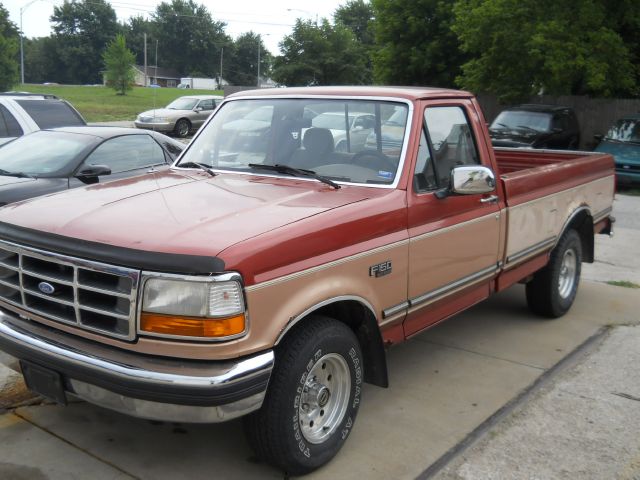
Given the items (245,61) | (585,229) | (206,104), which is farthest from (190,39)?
(585,229)

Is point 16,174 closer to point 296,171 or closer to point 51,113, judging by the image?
point 51,113

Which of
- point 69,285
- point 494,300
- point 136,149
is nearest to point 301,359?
point 69,285

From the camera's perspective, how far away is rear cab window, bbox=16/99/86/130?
33.1 feet

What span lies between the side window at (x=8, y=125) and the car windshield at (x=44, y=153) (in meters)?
1.76

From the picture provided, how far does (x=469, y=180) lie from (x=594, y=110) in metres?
19.6

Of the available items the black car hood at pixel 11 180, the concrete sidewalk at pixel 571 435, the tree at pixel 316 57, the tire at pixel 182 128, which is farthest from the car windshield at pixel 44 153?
the tree at pixel 316 57

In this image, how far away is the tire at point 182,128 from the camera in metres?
26.5

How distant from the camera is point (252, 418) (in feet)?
10.7

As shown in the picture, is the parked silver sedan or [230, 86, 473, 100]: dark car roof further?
the parked silver sedan

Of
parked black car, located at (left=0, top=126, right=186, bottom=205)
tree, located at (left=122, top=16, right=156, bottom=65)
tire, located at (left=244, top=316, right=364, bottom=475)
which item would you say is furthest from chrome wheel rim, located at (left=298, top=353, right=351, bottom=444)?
tree, located at (left=122, top=16, right=156, bottom=65)

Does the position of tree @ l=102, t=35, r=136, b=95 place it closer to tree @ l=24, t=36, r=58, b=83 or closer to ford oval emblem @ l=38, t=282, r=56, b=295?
ford oval emblem @ l=38, t=282, r=56, b=295

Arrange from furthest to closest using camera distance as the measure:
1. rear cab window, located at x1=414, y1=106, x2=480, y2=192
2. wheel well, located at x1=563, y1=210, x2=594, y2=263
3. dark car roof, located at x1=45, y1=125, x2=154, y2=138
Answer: dark car roof, located at x1=45, y1=125, x2=154, y2=138, wheel well, located at x1=563, y1=210, x2=594, y2=263, rear cab window, located at x1=414, y1=106, x2=480, y2=192

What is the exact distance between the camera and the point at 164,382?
9.52ft

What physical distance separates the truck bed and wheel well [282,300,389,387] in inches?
71.9
